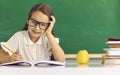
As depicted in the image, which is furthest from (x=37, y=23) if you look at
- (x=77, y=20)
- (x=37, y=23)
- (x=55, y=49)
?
(x=77, y=20)

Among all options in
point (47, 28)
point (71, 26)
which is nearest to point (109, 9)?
point (71, 26)

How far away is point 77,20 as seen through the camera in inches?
97.6

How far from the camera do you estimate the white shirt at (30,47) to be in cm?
201

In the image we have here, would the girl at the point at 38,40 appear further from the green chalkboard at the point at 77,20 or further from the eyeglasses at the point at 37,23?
the green chalkboard at the point at 77,20

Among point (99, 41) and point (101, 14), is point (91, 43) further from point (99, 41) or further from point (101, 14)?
point (101, 14)

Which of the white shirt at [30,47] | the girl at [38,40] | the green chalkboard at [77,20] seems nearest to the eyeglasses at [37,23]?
the girl at [38,40]

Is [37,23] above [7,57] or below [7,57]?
above

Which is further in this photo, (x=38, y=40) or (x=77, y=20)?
(x=77, y=20)

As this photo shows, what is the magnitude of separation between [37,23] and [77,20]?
0.73 meters

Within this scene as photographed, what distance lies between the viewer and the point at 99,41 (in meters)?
2.46

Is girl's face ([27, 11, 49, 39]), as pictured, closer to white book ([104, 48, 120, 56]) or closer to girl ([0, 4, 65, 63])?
girl ([0, 4, 65, 63])
